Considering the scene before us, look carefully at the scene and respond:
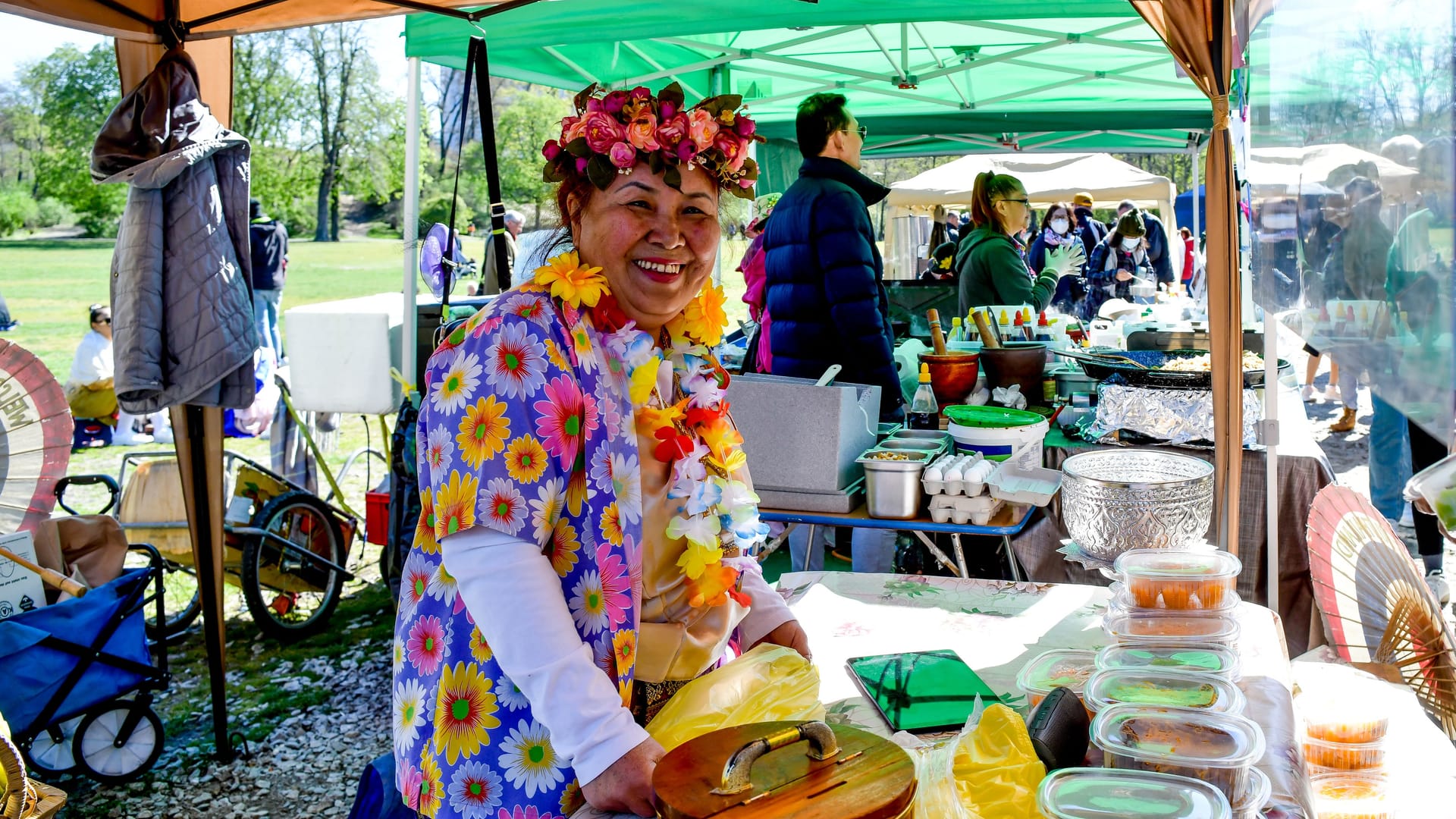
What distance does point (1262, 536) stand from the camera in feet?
10.0

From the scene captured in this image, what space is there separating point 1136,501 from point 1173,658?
72 centimetres

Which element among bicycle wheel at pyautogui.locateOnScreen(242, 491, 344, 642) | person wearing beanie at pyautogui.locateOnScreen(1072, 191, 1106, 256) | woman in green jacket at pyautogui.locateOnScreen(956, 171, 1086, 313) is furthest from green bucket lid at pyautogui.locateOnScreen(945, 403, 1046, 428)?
person wearing beanie at pyautogui.locateOnScreen(1072, 191, 1106, 256)

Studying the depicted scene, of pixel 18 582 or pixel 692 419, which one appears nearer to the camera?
pixel 692 419

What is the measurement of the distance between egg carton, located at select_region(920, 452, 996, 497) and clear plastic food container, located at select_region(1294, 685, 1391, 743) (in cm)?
113

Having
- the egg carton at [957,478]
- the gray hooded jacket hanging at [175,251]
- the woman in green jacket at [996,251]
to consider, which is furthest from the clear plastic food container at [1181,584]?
the woman in green jacket at [996,251]

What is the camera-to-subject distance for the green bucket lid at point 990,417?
2.97 meters

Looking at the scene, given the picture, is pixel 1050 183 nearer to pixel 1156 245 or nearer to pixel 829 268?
pixel 1156 245

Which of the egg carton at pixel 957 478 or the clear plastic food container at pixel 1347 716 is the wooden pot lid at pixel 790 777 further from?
the egg carton at pixel 957 478

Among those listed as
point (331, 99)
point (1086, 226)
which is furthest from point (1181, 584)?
point (331, 99)

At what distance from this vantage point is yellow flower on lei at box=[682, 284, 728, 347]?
5.30 feet

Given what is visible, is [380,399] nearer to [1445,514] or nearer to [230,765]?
[230,765]

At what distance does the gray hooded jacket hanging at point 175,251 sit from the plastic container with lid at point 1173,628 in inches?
97.2

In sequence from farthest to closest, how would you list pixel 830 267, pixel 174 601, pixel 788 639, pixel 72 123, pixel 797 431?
pixel 72 123
pixel 174 601
pixel 830 267
pixel 797 431
pixel 788 639

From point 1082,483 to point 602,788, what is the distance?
120 centimetres
